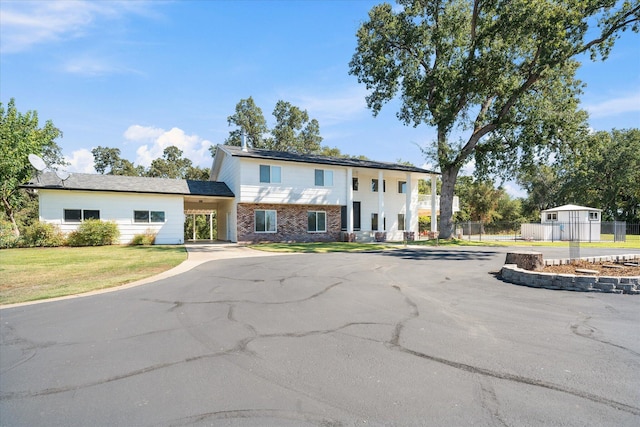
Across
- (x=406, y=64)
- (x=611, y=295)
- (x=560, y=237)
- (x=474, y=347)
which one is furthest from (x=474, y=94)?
(x=474, y=347)

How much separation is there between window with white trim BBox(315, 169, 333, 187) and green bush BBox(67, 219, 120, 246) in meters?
14.2

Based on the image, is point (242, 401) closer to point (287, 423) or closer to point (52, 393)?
point (287, 423)

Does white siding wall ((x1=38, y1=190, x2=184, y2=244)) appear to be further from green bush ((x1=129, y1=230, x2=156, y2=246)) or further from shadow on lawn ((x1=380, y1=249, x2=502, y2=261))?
shadow on lawn ((x1=380, y1=249, x2=502, y2=261))

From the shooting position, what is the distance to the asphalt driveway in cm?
288

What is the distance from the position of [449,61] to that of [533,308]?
2198 cm

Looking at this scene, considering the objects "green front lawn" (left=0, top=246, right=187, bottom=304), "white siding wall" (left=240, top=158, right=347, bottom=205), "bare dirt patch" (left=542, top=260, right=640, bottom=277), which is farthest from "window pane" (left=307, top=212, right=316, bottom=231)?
"bare dirt patch" (left=542, top=260, right=640, bottom=277)

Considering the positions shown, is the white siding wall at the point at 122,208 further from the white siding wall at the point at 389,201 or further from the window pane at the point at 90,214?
the white siding wall at the point at 389,201

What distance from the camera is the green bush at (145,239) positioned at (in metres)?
21.9

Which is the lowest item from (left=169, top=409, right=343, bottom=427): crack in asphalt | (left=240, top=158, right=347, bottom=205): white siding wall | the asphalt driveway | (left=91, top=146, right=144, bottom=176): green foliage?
the asphalt driveway

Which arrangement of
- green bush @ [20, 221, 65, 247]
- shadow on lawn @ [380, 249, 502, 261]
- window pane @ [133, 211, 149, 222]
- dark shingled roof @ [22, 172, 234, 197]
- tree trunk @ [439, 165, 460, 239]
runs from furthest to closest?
tree trunk @ [439, 165, 460, 239]
window pane @ [133, 211, 149, 222]
dark shingled roof @ [22, 172, 234, 197]
green bush @ [20, 221, 65, 247]
shadow on lawn @ [380, 249, 502, 261]

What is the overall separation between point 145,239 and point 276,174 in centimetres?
982

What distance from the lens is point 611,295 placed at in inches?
294

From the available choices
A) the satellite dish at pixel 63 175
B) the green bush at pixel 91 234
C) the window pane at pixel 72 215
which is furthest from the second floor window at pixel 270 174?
the satellite dish at pixel 63 175

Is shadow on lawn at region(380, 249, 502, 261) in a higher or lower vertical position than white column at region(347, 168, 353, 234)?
lower
